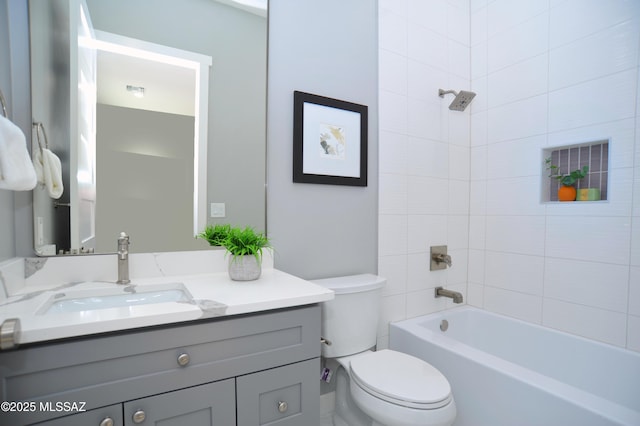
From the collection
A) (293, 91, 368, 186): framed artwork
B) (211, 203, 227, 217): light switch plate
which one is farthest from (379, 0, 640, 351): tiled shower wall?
(211, 203, 227, 217): light switch plate

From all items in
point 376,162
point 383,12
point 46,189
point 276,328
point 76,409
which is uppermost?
point 383,12

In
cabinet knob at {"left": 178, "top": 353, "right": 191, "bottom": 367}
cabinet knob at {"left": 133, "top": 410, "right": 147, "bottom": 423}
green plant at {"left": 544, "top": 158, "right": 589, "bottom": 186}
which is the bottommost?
cabinet knob at {"left": 133, "top": 410, "right": 147, "bottom": 423}

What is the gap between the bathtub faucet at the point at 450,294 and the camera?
192 centimetres

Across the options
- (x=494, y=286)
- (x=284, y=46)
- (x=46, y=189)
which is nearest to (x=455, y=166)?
(x=494, y=286)

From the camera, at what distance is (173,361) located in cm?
84

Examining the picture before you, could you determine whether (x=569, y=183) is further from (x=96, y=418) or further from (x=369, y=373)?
(x=96, y=418)

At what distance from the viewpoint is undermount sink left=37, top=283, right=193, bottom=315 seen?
99 cm

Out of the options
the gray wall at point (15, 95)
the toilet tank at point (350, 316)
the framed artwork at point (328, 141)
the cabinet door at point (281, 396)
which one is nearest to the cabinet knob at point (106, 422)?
the cabinet door at point (281, 396)

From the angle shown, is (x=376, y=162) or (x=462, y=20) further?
(x=462, y=20)

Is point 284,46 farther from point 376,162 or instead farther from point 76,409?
point 76,409

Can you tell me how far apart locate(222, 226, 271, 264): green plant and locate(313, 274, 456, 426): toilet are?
1.34 ft

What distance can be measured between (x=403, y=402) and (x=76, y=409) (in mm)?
988

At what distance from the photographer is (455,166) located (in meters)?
2.17

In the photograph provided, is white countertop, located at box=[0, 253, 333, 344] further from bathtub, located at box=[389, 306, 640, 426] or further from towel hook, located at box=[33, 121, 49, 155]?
bathtub, located at box=[389, 306, 640, 426]
